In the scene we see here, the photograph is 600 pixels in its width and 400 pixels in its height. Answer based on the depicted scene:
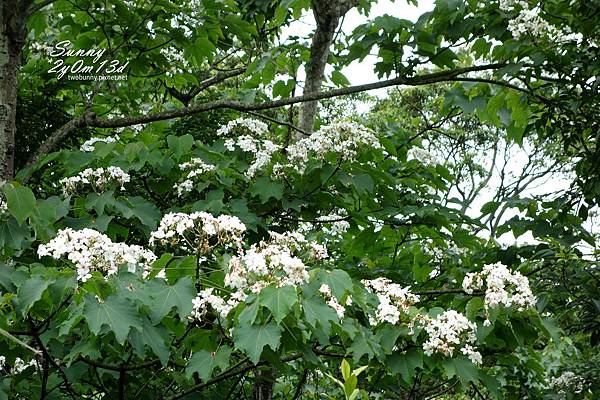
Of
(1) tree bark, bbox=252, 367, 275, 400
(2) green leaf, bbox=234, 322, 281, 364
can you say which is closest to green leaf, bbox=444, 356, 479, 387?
(2) green leaf, bbox=234, 322, 281, 364

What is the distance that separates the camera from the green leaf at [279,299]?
197 cm

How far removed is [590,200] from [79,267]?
7.82 ft

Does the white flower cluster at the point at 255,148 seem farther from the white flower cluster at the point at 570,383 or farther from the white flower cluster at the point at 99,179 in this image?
the white flower cluster at the point at 570,383

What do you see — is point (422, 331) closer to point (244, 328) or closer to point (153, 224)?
point (244, 328)

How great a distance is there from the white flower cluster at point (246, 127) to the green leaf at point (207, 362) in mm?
1724

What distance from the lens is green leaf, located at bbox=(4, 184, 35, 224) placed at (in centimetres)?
235

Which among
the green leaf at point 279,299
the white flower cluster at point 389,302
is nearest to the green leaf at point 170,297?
the green leaf at point 279,299

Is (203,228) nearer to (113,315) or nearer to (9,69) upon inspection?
→ (113,315)

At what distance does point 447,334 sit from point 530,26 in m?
1.52

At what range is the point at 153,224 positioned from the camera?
3074 mm

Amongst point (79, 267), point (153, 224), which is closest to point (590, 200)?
point (153, 224)

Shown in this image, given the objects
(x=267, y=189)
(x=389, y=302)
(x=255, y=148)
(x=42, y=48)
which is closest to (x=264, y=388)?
(x=267, y=189)

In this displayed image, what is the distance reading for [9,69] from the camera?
3385mm

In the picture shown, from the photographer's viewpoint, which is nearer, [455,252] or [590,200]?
[590,200]
